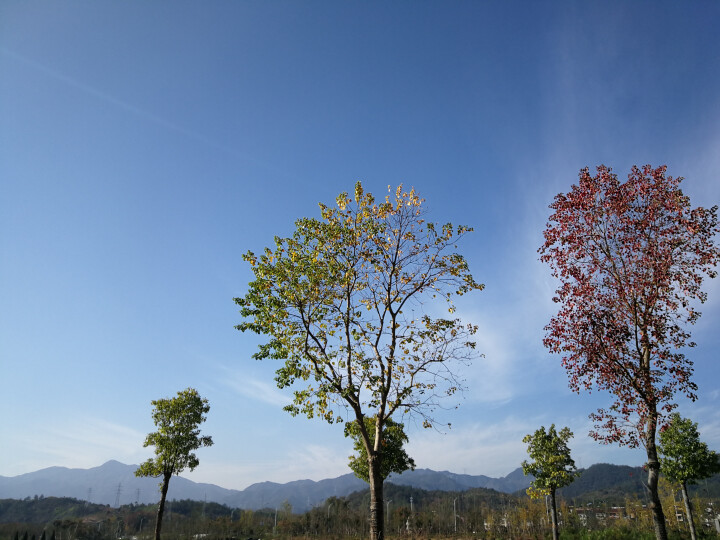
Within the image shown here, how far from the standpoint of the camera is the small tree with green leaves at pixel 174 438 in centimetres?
2750

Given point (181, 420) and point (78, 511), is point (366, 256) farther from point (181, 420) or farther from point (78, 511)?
point (78, 511)

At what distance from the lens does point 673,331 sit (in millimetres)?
10969

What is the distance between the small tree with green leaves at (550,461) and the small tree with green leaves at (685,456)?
5.42 meters

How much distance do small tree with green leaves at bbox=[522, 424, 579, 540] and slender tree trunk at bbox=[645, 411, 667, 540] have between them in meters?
15.7

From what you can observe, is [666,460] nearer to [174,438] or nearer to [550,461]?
[550,461]

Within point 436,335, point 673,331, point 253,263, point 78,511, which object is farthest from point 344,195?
point 78,511

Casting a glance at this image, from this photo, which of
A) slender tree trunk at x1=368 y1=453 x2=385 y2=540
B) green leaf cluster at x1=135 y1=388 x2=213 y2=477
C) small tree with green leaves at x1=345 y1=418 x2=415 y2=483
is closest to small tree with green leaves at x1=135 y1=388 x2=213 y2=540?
green leaf cluster at x1=135 y1=388 x2=213 y2=477

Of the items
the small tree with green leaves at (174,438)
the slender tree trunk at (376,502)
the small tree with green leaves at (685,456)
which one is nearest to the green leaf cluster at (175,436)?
the small tree with green leaves at (174,438)

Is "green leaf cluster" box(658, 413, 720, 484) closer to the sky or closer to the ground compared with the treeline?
closer to the sky

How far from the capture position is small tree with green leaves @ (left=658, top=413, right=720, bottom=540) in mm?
24844

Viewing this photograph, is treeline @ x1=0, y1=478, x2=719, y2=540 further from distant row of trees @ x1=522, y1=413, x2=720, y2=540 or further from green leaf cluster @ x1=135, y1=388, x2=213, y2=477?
green leaf cluster @ x1=135, y1=388, x2=213, y2=477

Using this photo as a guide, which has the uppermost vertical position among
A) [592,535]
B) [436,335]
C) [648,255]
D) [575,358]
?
[648,255]

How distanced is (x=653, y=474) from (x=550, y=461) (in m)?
16.8

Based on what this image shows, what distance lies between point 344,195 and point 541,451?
76.4 ft
